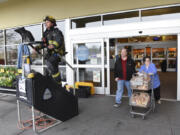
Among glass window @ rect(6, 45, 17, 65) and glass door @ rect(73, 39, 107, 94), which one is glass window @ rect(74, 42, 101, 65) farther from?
glass window @ rect(6, 45, 17, 65)

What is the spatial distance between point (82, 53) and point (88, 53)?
0.80 feet

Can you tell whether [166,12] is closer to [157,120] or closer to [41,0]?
[157,120]

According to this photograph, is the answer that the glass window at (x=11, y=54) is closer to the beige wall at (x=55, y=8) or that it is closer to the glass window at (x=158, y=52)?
the beige wall at (x=55, y=8)

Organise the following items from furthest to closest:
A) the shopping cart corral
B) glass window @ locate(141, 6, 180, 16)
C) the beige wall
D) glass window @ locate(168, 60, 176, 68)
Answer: glass window @ locate(168, 60, 176, 68), the beige wall, glass window @ locate(141, 6, 180, 16), the shopping cart corral

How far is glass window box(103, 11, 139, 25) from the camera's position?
5344 millimetres

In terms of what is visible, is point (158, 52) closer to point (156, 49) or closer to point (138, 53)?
point (156, 49)

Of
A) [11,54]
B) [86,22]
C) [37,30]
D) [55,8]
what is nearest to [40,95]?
[86,22]

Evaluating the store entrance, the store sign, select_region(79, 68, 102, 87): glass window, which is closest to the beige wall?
the store sign

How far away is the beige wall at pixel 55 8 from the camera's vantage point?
17.1 feet

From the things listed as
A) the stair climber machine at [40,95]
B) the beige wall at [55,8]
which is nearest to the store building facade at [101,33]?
the beige wall at [55,8]

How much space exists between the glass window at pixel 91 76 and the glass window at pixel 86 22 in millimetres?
1708

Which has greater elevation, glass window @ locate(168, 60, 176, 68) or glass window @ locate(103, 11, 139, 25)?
glass window @ locate(103, 11, 139, 25)

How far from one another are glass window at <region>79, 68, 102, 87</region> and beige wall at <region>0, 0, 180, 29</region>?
7.01 ft

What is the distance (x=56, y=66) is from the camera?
3.92 meters
